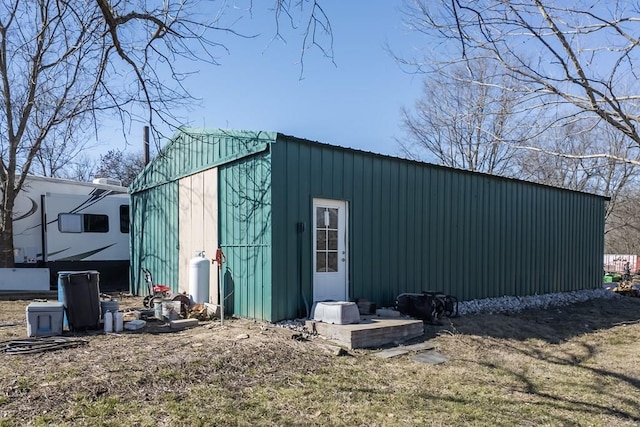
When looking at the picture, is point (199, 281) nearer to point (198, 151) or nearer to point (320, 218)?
point (320, 218)

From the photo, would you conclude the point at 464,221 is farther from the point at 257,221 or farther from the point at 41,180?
the point at 41,180

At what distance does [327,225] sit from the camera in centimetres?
775

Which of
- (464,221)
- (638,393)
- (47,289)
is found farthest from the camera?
(47,289)

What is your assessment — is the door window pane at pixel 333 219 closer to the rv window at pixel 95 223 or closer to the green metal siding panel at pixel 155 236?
the green metal siding panel at pixel 155 236

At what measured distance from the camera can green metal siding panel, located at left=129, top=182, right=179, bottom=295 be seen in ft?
33.3

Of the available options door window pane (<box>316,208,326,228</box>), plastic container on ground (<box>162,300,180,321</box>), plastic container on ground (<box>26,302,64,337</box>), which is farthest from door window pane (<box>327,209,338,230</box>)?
plastic container on ground (<box>26,302,64,337</box>)

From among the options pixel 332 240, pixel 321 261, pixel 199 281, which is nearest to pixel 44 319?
pixel 199 281

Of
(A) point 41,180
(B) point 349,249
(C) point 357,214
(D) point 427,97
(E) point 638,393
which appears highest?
(D) point 427,97

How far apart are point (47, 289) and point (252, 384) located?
883 cm

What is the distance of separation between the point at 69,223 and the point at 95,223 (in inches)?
25.7

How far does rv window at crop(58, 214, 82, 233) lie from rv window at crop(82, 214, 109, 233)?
0.16 metres

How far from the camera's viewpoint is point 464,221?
1016 centimetres

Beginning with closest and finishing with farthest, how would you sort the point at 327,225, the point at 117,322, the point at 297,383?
the point at 297,383 → the point at 117,322 → the point at 327,225

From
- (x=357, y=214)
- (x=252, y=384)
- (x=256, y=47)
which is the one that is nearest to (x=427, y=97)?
(x=357, y=214)
